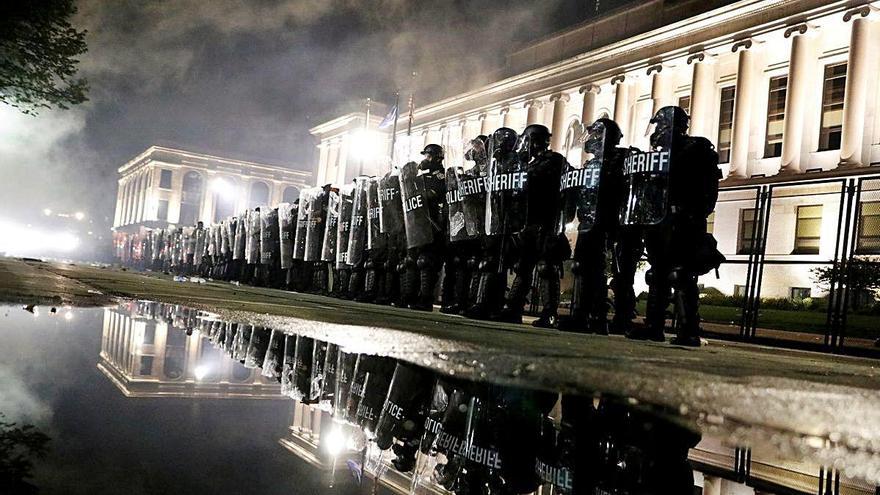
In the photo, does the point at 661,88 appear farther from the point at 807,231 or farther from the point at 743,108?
the point at 807,231

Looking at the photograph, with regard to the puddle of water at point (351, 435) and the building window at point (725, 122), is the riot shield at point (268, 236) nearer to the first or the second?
the puddle of water at point (351, 435)

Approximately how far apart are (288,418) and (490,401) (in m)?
0.66

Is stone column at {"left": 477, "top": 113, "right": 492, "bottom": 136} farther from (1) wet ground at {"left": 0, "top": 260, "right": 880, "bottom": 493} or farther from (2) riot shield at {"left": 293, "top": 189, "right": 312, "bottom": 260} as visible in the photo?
(1) wet ground at {"left": 0, "top": 260, "right": 880, "bottom": 493}

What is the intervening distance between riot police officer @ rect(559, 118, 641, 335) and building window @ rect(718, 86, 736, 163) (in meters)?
27.2

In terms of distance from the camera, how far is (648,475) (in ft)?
4.05

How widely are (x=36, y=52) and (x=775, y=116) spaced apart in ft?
93.8

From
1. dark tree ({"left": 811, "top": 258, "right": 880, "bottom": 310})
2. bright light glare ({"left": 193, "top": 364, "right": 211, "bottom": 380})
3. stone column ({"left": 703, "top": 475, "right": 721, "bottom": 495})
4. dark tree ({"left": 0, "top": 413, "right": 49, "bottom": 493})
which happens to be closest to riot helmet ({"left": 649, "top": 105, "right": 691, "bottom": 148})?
dark tree ({"left": 811, "top": 258, "right": 880, "bottom": 310})

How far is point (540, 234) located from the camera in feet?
23.0

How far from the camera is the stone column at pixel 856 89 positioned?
84.4 feet

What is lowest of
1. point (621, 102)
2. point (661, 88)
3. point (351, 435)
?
point (351, 435)

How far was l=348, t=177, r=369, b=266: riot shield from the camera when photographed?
417 inches

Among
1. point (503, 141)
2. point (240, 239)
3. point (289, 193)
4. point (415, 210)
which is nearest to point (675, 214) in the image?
point (503, 141)

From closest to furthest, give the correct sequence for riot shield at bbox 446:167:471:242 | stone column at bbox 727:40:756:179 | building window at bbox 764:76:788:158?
riot shield at bbox 446:167:471:242, building window at bbox 764:76:788:158, stone column at bbox 727:40:756:179

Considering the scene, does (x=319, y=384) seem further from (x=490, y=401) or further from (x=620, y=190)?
(x=620, y=190)
